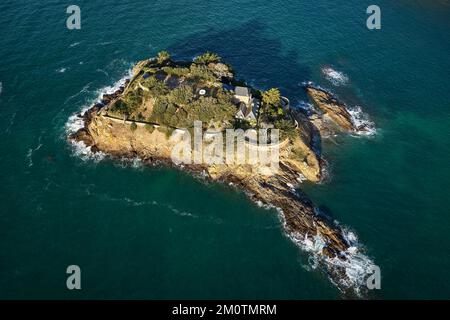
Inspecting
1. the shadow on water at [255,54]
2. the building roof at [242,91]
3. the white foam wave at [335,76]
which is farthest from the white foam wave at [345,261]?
the white foam wave at [335,76]

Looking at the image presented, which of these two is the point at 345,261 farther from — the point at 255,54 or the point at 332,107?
the point at 255,54

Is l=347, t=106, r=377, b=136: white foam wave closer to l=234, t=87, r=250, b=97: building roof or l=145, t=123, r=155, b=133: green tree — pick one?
l=234, t=87, r=250, b=97: building roof

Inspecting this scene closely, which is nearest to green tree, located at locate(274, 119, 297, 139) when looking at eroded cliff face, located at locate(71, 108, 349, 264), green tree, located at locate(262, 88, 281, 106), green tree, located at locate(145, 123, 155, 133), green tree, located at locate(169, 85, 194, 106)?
eroded cliff face, located at locate(71, 108, 349, 264)

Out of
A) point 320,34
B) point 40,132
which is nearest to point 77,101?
point 40,132

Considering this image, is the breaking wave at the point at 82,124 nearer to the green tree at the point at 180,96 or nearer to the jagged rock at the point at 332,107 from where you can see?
the green tree at the point at 180,96

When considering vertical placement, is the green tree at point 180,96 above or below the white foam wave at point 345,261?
above

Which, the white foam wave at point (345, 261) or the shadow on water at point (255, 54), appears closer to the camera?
the white foam wave at point (345, 261)
